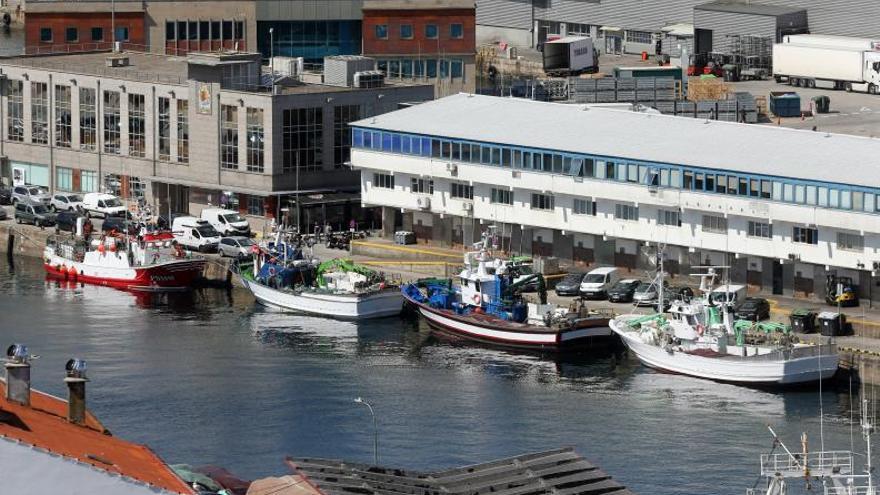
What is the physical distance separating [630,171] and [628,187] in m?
0.65

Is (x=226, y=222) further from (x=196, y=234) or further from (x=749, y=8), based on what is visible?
(x=749, y=8)

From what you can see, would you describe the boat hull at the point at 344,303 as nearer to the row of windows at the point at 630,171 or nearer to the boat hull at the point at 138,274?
the boat hull at the point at 138,274

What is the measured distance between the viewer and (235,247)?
368 ft

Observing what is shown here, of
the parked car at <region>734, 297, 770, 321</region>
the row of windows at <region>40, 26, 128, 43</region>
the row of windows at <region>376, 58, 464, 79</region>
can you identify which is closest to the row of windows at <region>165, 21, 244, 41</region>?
the row of windows at <region>40, 26, 128, 43</region>

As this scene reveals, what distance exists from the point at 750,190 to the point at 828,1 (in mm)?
52135

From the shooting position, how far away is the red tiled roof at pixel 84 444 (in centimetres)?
5584

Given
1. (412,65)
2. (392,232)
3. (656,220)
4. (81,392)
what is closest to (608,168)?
(656,220)

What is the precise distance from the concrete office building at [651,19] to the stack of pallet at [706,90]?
13.3 meters

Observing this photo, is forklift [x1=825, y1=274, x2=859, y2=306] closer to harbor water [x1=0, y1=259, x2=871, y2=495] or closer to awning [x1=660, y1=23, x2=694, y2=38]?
harbor water [x1=0, y1=259, x2=871, y2=495]

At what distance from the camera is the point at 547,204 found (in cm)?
10725

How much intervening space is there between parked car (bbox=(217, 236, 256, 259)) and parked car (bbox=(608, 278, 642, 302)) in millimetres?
18051

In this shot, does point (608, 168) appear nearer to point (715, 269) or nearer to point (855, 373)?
point (715, 269)

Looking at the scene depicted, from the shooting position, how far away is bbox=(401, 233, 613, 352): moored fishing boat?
96.8m

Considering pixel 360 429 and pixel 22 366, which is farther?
pixel 360 429
